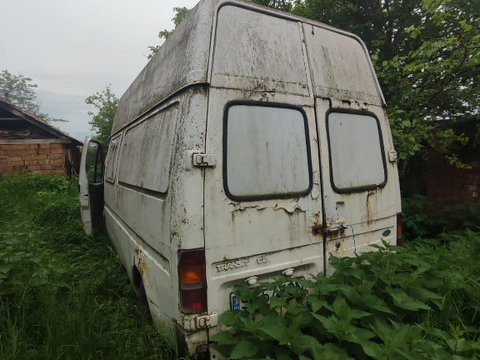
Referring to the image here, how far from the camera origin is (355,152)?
2.37 meters

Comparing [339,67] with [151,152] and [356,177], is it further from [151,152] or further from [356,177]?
[151,152]

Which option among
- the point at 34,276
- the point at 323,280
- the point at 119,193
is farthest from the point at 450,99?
the point at 34,276

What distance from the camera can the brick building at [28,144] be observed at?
30.1 feet

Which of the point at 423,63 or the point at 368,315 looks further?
the point at 423,63

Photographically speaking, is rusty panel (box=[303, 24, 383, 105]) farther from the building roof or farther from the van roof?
the building roof

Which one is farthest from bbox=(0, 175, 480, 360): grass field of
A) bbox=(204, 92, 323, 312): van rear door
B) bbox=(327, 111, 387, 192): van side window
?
bbox=(327, 111, 387, 192): van side window

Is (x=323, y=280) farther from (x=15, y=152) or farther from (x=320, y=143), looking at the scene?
(x=15, y=152)

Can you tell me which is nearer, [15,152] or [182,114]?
[182,114]

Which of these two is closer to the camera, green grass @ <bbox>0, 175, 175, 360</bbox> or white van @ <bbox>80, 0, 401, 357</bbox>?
white van @ <bbox>80, 0, 401, 357</bbox>

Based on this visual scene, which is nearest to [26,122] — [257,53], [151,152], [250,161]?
[151,152]

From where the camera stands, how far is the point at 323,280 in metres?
1.88

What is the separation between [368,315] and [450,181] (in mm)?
4831

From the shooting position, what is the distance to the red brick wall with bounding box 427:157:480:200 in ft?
16.4

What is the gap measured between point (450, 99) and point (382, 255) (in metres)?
4.27
